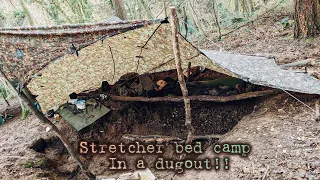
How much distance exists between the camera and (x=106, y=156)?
17.1ft

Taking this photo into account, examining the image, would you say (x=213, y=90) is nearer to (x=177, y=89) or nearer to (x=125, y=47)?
(x=177, y=89)

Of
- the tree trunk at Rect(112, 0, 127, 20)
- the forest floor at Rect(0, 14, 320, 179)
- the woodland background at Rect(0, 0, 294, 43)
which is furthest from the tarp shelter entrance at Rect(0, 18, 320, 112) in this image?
the tree trunk at Rect(112, 0, 127, 20)

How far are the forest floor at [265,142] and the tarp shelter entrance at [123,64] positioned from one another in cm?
45

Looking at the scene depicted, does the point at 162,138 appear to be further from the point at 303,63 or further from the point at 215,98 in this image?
the point at 303,63

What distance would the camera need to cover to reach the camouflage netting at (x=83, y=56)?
10.2ft

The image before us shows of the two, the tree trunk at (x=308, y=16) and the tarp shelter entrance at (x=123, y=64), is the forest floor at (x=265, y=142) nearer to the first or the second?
the tree trunk at (x=308, y=16)

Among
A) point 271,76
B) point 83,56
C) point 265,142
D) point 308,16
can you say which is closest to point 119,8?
point 83,56

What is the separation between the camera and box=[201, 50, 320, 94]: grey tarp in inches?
132

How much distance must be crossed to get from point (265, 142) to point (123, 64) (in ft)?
8.49

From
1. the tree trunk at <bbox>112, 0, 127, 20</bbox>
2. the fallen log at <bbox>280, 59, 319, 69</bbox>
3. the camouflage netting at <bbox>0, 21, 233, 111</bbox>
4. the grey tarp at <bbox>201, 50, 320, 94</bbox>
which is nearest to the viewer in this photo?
the camouflage netting at <bbox>0, 21, 233, 111</bbox>

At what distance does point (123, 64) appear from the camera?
13.9 feet

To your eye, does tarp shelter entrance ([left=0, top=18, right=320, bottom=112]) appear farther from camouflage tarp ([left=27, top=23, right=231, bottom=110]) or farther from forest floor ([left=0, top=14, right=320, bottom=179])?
forest floor ([left=0, top=14, right=320, bottom=179])

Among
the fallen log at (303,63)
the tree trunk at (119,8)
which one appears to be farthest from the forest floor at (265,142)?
the tree trunk at (119,8)

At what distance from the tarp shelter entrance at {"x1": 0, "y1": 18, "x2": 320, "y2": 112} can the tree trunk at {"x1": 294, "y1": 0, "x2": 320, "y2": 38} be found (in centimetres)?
176
